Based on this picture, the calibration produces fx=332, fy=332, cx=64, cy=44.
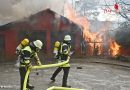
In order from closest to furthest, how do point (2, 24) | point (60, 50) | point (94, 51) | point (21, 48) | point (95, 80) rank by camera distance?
1. point (21, 48)
2. point (60, 50)
3. point (95, 80)
4. point (2, 24)
5. point (94, 51)

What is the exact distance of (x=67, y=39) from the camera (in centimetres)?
1191

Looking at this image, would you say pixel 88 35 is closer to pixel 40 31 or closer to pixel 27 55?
pixel 40 31

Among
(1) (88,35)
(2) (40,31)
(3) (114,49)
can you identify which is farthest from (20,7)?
(3) (114,49)

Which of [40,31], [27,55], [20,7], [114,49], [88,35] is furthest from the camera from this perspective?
[88,35]

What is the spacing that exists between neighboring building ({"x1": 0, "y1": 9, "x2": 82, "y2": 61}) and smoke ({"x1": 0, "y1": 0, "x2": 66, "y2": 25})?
51 centimetres

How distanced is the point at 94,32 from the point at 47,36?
6266 millimetres

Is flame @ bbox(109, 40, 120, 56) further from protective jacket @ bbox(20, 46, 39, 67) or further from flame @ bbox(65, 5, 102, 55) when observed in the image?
protective jacket @ bbox(20, 46, 39, 67)

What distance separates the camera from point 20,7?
25.0 metres

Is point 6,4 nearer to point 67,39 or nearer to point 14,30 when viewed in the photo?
point 14,30

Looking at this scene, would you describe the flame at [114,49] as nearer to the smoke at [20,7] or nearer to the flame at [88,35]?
the flame at [88,35]

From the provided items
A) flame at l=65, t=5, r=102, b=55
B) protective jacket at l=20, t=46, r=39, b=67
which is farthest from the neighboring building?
protective jacket at l=20, t=46, r=39, b=67

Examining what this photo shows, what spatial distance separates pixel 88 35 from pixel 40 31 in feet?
17.6

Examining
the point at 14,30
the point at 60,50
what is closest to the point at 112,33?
the point at 14,30

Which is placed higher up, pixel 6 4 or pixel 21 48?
pixel 6 4
